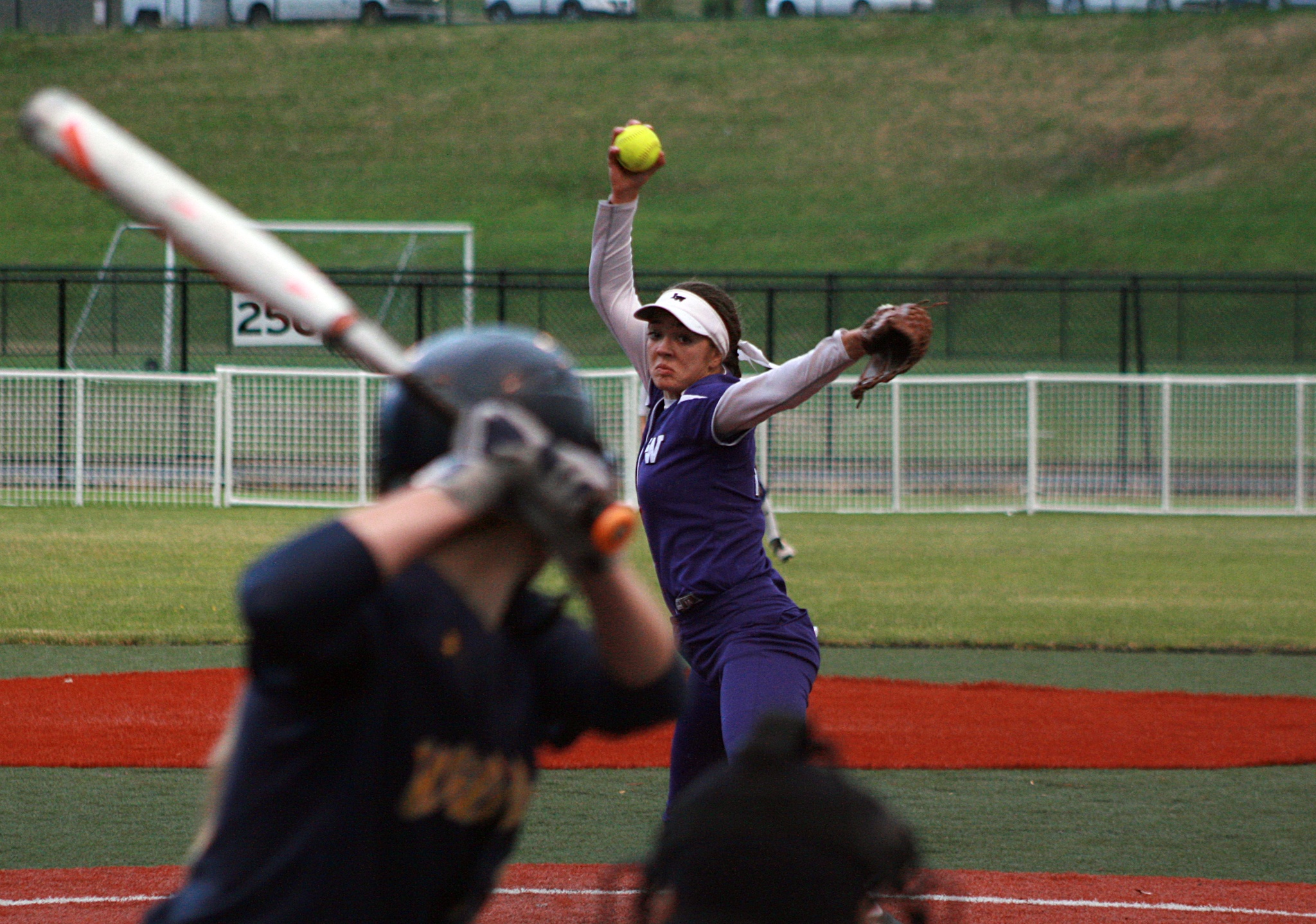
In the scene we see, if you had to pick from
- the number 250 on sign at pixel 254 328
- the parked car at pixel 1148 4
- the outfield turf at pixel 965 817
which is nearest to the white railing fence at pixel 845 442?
the number 250 on sign at pixel 254 328

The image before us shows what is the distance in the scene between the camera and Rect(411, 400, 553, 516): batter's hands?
69.4 inches

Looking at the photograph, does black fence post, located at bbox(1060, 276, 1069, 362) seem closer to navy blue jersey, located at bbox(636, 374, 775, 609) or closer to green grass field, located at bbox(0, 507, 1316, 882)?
green grass field, located at bbox(0, 507, 1316, 882)

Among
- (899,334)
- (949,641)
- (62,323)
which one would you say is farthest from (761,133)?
(899,334)

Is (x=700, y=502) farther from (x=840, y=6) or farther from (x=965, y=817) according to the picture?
(x=840, y=6)

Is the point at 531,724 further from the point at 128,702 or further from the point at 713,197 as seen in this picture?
the point at 713,197

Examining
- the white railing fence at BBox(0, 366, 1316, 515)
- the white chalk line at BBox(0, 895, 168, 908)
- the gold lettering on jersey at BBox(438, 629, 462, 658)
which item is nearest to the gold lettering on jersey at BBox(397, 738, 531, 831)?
the gold lettering on jersey at BBox(438, 629, 462, 658)

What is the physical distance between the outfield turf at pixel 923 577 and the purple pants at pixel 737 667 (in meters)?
6.58

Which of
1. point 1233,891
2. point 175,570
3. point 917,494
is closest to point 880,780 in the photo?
point 1233,891

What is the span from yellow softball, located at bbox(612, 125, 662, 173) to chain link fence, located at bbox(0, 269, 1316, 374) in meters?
15.6

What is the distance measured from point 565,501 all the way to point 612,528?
0.06 m

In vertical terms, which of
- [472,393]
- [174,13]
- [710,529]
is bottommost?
[710,529]

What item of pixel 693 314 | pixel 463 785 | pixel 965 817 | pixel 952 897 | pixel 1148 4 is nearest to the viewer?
pixel 463 785

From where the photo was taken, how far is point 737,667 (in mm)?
4516

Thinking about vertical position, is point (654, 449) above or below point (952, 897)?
above
